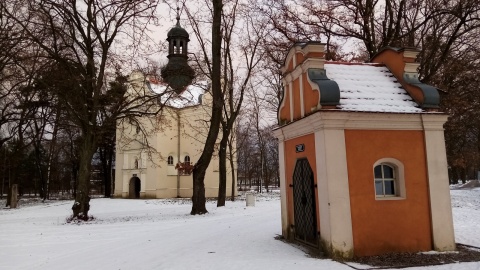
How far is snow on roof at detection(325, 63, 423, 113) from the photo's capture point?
368 inches

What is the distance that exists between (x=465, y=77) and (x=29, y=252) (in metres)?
18.5

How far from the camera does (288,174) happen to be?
1118cm

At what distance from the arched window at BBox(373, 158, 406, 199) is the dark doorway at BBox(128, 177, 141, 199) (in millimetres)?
37658

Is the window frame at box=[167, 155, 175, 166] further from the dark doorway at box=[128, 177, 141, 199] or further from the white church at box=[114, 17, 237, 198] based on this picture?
the dark doorway at box=[128, 177, 141, 199]

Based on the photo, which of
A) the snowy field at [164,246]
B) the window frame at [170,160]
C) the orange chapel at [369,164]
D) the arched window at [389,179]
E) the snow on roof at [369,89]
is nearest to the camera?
the snowy field at [164,246]

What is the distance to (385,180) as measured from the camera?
934 cm

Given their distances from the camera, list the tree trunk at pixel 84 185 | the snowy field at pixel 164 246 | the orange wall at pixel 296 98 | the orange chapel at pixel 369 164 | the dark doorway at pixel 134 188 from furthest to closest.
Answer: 1. the dark doorway at pixel 134 188
2. the tree trunk at pixel 84 185
3. the orange wall at pixel 296 98
4. the orange chapel at pixel 369 164
5. the snowy field at pixel 164 246

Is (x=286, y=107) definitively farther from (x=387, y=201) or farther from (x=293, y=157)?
(x=387, y=201)

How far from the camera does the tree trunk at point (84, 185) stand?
17.3 m

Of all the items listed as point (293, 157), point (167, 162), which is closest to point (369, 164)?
point (293, 157)

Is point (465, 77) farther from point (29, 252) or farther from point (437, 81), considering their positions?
point (29, 252)

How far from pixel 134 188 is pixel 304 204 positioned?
37022 millimetres

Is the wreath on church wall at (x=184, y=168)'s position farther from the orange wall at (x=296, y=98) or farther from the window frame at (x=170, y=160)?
the orange wall at (x=296, y=98)

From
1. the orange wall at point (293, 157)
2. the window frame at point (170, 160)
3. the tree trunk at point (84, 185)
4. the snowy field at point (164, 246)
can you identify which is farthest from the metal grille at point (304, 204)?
the window frame at point (170, 160)
